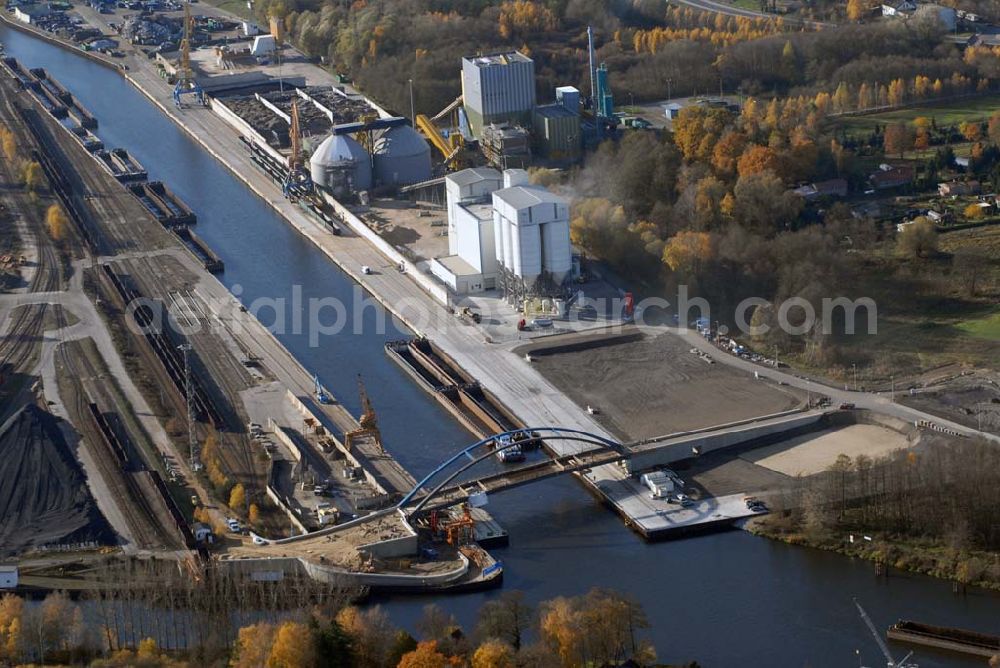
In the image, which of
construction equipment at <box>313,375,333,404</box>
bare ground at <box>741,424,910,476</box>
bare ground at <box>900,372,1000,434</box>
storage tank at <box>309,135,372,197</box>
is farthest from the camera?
storage tank at <box>309,135,372,197</box>

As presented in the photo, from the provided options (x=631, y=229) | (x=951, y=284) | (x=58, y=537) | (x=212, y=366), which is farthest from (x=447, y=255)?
(x=58, y=537)

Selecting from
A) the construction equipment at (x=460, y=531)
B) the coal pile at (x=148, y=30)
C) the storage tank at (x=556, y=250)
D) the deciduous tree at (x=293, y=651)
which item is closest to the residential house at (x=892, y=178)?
the storage tank at (x=556, y=250)

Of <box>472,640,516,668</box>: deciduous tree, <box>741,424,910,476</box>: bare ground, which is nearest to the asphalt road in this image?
<box>741,424,910,476</box>: bare ground

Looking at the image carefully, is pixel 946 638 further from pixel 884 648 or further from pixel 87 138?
pixel 87 138

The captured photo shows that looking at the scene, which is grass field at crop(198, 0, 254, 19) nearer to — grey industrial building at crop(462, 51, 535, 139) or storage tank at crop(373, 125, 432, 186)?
grey industrial building at crop(462, 51, 535, 139)

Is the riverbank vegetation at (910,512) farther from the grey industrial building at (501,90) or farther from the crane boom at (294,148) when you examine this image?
the crane boom at (294,148)

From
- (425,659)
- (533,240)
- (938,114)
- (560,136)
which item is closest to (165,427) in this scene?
(533,240)
